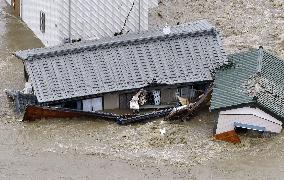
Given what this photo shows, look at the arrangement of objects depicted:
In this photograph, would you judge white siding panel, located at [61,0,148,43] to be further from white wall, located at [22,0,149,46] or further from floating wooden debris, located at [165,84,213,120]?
floating wooden debris, located at [165,84,213,120]

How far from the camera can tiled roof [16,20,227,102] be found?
27625mm

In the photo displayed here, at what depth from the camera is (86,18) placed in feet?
106

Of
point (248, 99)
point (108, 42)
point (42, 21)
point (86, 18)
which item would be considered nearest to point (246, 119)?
point (248, 99)

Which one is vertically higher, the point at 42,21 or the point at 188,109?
the point at 42,21

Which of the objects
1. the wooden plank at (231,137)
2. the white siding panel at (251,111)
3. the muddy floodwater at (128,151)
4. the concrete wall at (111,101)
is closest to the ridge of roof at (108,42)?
the concrete wall at (111,101)

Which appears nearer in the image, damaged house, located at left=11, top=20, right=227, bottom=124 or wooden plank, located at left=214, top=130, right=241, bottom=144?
wooden plank, located at left=214, top=130, right=241, bottom=144

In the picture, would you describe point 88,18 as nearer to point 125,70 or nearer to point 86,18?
point 86,18

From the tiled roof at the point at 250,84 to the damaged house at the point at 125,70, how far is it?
79 centimetres

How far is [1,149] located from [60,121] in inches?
112

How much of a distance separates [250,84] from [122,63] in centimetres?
539

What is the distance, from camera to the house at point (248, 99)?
85.0 feet

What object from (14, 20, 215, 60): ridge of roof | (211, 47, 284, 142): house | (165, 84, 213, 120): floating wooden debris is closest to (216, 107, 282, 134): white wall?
(211, 47, 284, 142): house

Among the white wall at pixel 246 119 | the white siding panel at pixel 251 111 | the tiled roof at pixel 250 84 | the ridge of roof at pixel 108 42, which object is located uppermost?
the ridge of roof at pixel 108 42

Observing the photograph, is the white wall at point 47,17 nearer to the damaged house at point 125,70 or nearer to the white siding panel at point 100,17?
the white siding panel at point 100,17
